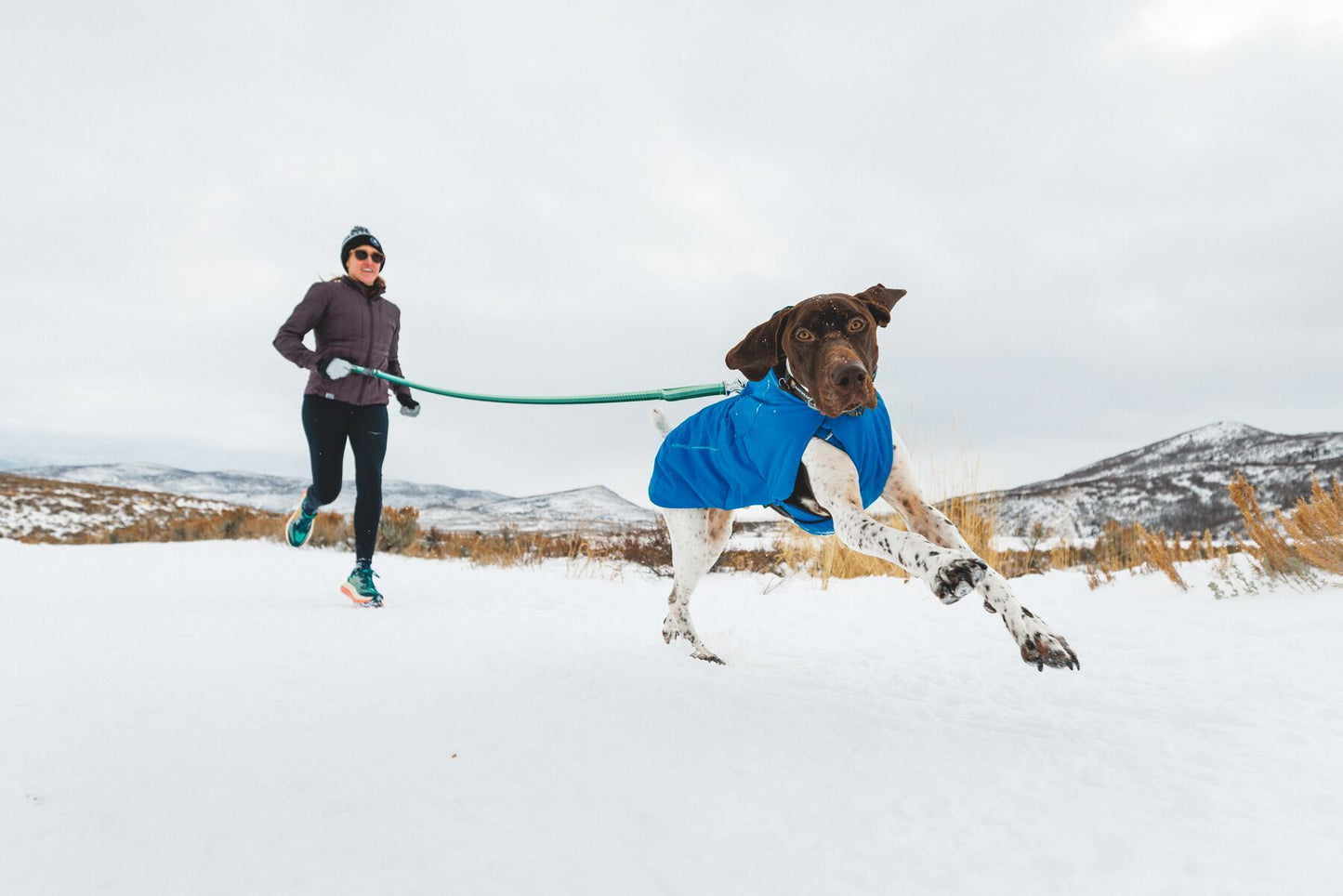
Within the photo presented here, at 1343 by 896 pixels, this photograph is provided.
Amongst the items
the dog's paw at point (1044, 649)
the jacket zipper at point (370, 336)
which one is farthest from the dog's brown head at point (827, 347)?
the jacket zipper at point (370, 336)

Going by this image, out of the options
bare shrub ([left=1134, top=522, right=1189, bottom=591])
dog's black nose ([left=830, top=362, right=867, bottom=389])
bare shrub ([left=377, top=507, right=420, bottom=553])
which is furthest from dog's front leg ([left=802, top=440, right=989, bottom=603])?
bare shrub ([left=377, top=507, right=420, bottom=553])

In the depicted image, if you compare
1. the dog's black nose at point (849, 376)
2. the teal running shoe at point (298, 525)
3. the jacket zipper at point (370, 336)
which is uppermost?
the jacket zipper at point (370, 336)

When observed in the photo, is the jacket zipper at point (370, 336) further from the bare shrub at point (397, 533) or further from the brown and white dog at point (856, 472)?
the bare shrub at point (397, 533)

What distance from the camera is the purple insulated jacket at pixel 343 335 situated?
4.32 meters

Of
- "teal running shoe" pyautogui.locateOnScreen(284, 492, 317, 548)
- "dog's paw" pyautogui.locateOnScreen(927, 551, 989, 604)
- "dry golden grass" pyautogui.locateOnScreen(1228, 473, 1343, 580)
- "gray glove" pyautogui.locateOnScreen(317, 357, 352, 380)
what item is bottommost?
"teal running shoe" pyautogui.locateOnScreen(284, 492, 317, 548)

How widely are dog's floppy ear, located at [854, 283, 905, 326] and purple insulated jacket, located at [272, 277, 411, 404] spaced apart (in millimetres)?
3246

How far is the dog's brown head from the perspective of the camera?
81.7 inches

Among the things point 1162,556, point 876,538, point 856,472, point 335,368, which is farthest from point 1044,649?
point 335,368

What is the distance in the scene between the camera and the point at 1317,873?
3.34ft

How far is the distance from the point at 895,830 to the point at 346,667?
1.90m

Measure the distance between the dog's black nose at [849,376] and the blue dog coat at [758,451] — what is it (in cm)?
20

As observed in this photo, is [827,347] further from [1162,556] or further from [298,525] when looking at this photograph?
[298,525]

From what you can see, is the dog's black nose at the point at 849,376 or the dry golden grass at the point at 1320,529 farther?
the dry golden grass at the point at 1320,529

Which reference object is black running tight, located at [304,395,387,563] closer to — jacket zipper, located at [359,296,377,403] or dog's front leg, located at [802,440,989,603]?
jacket zipper, located at [359,296,377,403]
